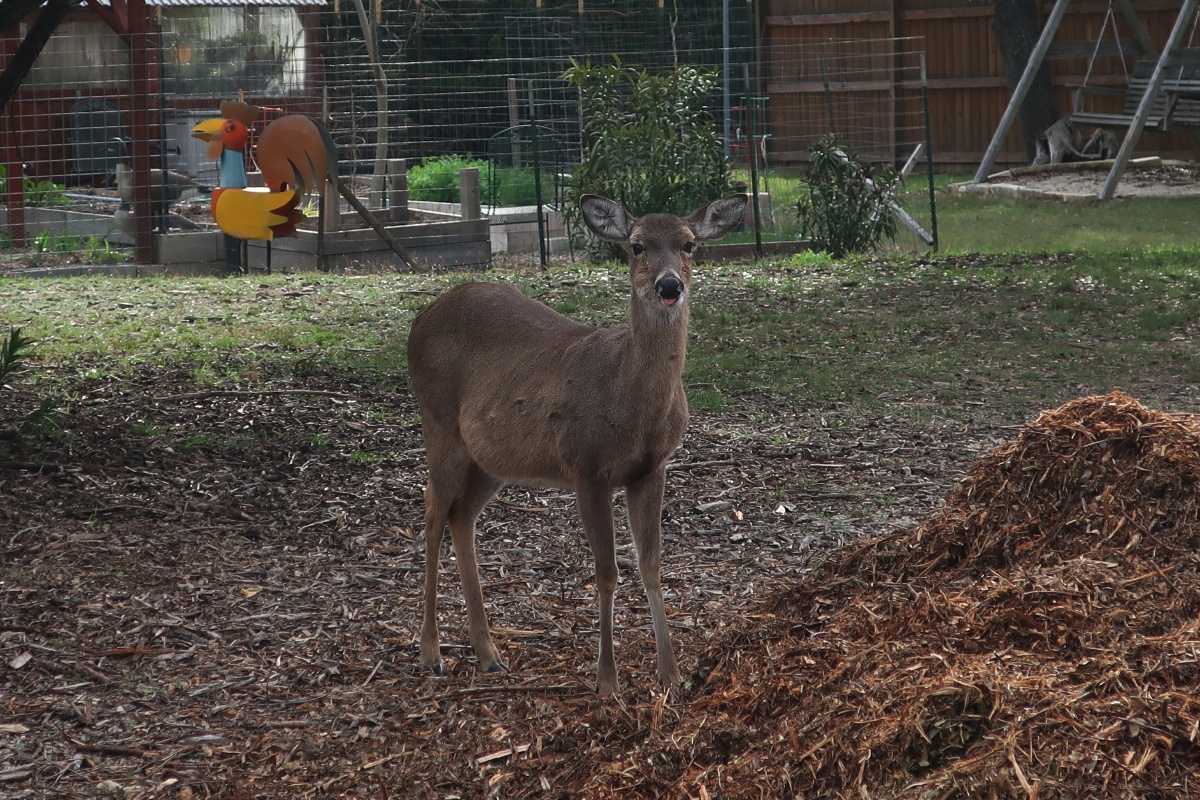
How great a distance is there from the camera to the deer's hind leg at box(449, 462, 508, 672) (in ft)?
16.6

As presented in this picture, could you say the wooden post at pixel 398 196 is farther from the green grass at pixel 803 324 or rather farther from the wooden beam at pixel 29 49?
the wooden beam at pixel 29 49

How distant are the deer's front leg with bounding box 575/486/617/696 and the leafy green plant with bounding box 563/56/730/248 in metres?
8.78

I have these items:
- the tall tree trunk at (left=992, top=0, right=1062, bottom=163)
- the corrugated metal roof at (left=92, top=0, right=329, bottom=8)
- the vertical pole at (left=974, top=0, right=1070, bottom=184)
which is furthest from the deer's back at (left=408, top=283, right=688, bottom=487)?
the tall tree trunk at (left=992, top=0, right=1062, bottom=163)

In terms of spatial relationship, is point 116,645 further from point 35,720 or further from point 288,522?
point 288,522

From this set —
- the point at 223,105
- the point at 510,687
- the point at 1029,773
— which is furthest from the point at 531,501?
the point at 223,105

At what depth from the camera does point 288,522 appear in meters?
6.38

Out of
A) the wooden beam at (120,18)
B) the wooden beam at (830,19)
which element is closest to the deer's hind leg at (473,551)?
the wooden beam at (120,18)

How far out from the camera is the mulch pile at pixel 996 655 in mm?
3191

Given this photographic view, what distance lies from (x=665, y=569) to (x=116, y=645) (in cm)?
222

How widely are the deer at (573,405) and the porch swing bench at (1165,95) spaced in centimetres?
1359

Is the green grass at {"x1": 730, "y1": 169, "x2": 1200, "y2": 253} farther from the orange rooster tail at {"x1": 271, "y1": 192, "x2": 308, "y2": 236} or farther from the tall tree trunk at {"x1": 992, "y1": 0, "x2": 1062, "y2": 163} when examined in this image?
the orange rooster tail at {"x1": 271, "y1": 192, "x2": 308, "y2": 236}

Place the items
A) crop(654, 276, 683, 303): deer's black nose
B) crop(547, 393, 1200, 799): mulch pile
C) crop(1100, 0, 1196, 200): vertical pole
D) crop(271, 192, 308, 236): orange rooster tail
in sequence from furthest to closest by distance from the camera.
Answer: crop(1100, 0, 1196, 200): vertical pole < crop(271, 192, 308, 236): orange rooster tail < crop(654, 276, 683, 303): deer's black nose < crop(547, 393, 1200, 799): mulch pile

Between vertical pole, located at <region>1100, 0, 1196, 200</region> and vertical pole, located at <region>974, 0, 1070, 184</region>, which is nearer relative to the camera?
vertical pole, located at <region>1100, 0, 1196, 200</region>

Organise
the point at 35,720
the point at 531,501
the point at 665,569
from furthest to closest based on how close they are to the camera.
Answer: the point at 531,501 → the point at 665,569 → the point at 35,720
